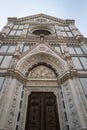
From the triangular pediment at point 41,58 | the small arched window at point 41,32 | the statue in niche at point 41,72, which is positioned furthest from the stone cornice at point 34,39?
the statue in niche at point 41,72

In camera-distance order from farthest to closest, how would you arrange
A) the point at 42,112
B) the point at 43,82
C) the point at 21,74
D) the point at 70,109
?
the point at 43,82
the point at 21,74
the point at 42,112
the point at 70,109

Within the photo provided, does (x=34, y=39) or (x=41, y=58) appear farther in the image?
(x=34, y=39)

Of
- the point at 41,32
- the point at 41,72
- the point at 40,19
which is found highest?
the point at 40,19

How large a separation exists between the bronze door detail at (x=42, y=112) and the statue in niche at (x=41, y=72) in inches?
53.2

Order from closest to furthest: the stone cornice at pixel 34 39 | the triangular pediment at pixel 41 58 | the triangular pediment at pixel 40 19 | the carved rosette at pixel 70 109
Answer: the carved rosette at pixel 70 109 → the triangular pediment at pixel 41 58 → the stone cornice at pixel 34 39 → the triangular pediment at pixel 40 19

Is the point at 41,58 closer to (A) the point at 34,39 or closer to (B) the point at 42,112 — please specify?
(A) the point at 34,39

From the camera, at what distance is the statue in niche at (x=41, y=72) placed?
9336mm

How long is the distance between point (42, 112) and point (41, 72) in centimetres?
307

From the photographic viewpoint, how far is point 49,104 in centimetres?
774

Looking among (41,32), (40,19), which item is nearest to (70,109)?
(41,32)

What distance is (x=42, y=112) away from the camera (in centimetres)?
726

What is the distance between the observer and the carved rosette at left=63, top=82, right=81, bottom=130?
6.18m

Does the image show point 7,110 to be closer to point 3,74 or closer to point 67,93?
→ point 3,74

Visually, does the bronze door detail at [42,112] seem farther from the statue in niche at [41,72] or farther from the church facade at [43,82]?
the statue in niche at [41,72]
